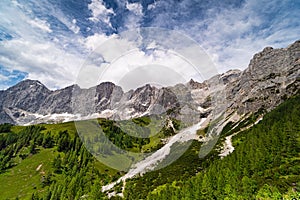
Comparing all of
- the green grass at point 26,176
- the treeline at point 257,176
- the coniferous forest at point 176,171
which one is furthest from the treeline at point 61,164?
the treeline at point 257,176

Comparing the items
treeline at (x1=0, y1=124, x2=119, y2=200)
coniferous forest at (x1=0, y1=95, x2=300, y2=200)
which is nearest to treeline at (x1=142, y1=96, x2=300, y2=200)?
coniferous forest at (x1=0, y1=95, x2=300, y2=200)

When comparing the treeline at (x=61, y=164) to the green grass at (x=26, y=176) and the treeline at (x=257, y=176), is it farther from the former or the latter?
the treeline at (x=257, y=176)

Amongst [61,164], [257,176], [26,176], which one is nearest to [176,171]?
[257,176]

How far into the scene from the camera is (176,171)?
123 metres

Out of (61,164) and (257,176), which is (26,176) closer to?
(61,164)

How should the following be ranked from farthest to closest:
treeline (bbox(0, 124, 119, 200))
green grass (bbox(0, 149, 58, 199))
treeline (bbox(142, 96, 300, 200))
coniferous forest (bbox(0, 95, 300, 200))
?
green grass (bbox(0, 149, 58, 199)) < treeline (bbox(0, 124, 119, 200)) < coniferous forest (bbox(0, 95, 300, 200)) < treeline (bbox(142, 96, 300, 200))

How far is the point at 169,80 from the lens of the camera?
43688 mm

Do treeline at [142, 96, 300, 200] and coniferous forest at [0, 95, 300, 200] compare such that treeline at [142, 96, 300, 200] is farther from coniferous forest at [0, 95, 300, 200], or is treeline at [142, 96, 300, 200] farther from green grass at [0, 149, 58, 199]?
green grass at [0, 149, 58, 199]

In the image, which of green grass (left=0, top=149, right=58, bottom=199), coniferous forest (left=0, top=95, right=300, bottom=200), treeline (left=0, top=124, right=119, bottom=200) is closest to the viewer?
coniferous forest (left=0, top=95, right=300, bottom=200)

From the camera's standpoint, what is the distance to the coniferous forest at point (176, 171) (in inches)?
2657

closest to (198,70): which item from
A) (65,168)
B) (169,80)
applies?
(169,80)

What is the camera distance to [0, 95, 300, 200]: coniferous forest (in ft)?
221

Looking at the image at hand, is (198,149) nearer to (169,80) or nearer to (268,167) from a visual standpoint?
(268,167)

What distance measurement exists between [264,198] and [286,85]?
17404 centimetres
